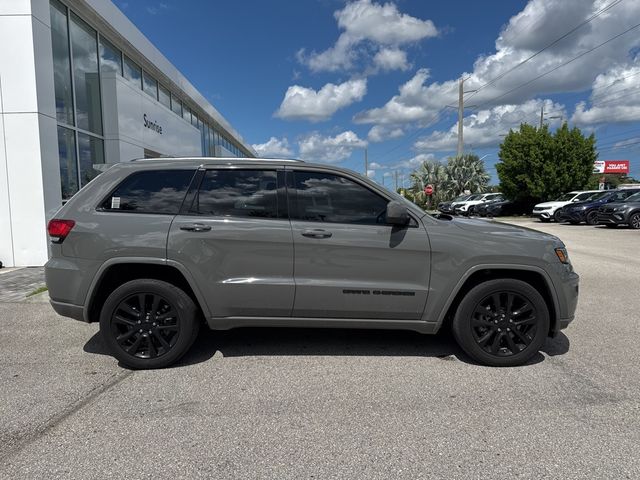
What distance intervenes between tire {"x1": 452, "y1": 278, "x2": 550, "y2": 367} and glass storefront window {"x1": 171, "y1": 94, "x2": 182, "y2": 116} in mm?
17874

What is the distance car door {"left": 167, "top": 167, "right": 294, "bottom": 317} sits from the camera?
3730 millimetres

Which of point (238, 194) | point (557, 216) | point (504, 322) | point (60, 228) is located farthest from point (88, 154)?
point (557, 216)

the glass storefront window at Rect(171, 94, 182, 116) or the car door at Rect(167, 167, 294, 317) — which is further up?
the glass storefront window at Rect(171, 94, 182, 116)

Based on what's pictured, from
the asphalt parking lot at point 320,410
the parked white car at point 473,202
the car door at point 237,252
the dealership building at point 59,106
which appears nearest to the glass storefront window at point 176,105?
the dealership building at point 59,106

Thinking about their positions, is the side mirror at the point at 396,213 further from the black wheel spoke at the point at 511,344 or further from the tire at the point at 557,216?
the tire at the point at 557,216

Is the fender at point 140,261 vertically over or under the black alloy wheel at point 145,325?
over

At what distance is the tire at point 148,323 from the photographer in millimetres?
3764

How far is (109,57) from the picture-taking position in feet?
40.7

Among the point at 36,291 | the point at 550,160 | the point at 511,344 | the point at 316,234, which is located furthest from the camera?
the point at 550,160

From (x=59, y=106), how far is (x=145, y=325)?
821 centimetres

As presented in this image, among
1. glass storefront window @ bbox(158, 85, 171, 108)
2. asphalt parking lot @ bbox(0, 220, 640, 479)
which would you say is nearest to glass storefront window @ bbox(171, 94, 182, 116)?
glass storefront window @ bbox(158, 85, 171, 108)

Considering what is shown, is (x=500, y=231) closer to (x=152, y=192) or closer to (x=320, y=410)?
(x=320, y=410)

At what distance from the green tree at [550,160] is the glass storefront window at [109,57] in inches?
960

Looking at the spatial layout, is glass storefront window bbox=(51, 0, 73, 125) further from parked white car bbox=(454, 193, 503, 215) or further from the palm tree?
the palm tree
